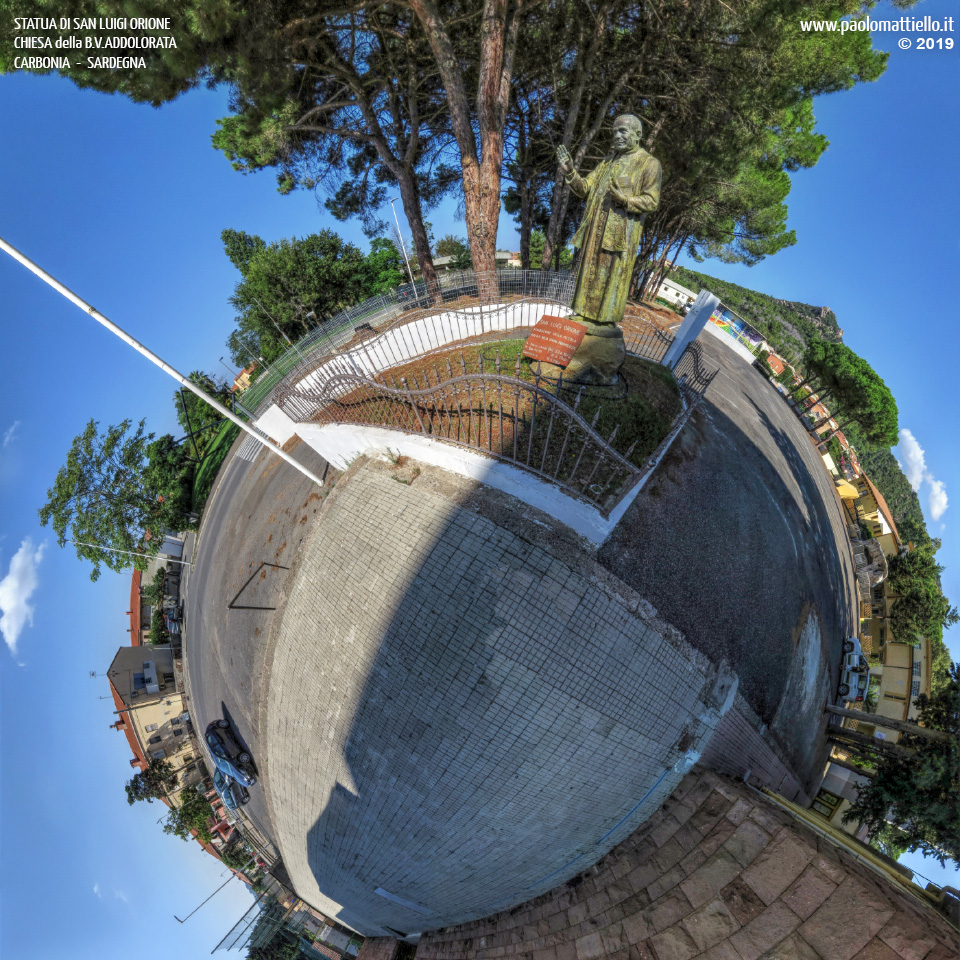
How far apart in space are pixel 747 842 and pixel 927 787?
2.64m

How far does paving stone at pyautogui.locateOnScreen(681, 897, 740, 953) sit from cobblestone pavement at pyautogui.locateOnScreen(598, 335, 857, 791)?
2518mm

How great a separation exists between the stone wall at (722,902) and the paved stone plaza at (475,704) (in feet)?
1.11

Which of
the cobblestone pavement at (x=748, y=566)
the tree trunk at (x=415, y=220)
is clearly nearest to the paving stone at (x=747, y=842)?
the cobblestone pavement at (x=748, y=566)

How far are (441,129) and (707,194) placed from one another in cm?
893

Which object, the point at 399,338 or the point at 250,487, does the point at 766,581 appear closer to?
the point at 399,338

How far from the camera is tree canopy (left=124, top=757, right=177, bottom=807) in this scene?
16.1 m

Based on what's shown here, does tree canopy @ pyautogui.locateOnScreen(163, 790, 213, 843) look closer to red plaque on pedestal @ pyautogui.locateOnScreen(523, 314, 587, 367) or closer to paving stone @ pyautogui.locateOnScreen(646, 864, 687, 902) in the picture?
paving stone @ pyautogui.locateOnScreen(646, 864, 687, 902)

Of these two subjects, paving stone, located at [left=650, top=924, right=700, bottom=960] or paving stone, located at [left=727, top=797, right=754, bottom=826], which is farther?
paving stone, located at [left=727, top=797, right=754, bottom=826]

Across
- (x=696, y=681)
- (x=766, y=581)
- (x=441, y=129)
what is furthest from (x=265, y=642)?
(x=441, y=129)

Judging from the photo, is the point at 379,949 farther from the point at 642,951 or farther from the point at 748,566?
the point at 748,566

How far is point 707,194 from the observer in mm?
14719

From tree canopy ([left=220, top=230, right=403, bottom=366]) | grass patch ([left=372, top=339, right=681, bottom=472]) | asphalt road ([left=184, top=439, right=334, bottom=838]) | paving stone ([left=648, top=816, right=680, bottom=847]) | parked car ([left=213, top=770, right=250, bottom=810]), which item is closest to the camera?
paving stone ([left=648, top=816, right=680, bottom=847])

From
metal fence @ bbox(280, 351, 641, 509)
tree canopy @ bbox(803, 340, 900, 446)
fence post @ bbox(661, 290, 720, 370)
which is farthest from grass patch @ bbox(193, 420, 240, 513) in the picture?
tree canopy @ bbox(803, 340, 900, 446)

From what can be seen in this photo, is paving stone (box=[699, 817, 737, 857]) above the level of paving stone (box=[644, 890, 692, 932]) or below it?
above
